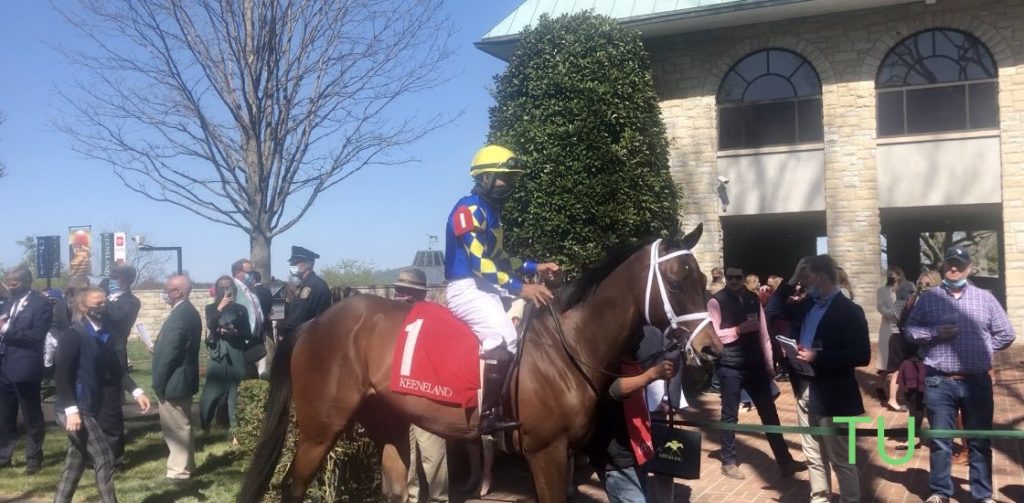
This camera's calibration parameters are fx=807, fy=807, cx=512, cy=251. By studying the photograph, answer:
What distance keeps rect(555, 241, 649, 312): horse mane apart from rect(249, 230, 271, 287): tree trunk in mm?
8817

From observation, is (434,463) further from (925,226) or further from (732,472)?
(925,226)

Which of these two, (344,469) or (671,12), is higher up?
(671,12)

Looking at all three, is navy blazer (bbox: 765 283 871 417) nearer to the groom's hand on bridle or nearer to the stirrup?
the groom's hand on bridle

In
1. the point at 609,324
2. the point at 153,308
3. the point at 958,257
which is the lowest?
the point at 153,308

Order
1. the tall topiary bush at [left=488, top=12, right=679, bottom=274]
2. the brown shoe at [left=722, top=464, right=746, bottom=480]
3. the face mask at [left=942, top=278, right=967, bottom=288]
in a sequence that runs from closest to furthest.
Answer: the face mask at [left=942, top=278, right=967, bottom=288]
the brown shoe at [left=722, top=464, right=746, bottom=480]
the tall topiary bush at [left=488, top=12, right=679, bottom=274]

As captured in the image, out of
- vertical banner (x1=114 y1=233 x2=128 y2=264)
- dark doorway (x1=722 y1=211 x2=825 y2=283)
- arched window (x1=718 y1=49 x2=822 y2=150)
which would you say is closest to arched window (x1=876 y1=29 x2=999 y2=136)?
arched window (x1=718 y1=49 x2=822 y2=150)

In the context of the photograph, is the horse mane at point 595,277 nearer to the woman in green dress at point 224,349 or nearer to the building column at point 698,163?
the woman in green dress at point 224,349

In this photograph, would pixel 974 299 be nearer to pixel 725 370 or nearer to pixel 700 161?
pixel 725 370

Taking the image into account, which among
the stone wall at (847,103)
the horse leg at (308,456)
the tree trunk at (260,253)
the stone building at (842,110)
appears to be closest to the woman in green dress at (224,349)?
the tree trunk at (260,253)

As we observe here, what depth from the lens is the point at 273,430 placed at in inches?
203

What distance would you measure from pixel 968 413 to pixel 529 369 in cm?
350

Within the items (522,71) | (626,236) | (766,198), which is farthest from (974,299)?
(766,198)

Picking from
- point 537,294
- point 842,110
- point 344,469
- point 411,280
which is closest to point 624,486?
point 537,294

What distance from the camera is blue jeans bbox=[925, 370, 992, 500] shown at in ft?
18.6
